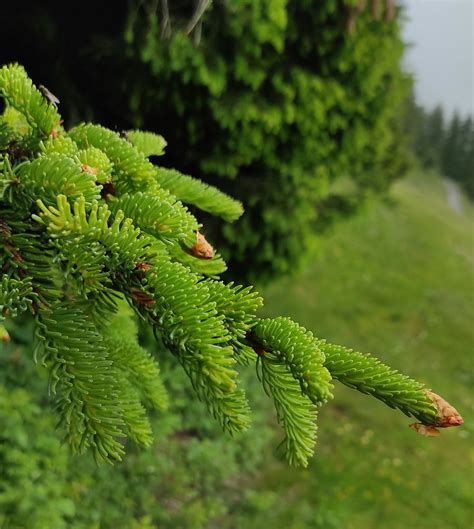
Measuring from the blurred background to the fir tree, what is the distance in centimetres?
242

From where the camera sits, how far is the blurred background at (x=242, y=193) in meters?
3.75

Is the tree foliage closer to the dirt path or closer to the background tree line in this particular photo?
the dirt path

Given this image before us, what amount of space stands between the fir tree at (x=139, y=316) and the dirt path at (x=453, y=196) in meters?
45.0

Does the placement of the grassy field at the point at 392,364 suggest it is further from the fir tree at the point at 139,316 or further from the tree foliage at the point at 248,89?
the fir tree at the point at 139,316

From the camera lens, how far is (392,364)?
29.9ft

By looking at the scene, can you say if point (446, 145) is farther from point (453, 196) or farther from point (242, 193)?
point (242, 193)

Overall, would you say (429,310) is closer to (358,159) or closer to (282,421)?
(358,159)

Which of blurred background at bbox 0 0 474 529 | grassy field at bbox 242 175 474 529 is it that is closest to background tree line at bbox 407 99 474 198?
grassy field at bbox 242 175 474 529

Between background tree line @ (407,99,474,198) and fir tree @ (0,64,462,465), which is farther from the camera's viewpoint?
background tree line @ (407,99,474,198)

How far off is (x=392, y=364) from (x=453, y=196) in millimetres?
46168

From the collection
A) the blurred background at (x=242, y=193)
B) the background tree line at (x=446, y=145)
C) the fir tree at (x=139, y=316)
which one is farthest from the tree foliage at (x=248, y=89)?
the background tree line at (x=446, y=145)

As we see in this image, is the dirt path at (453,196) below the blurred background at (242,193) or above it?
above

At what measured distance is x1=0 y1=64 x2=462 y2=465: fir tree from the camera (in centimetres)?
75

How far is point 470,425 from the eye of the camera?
7.95 meters
